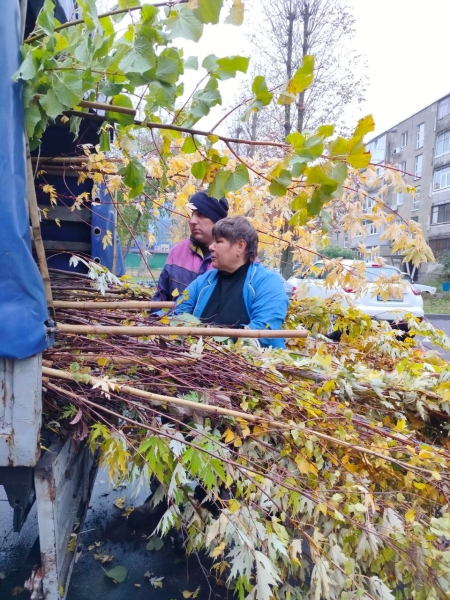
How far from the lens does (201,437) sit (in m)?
1.82

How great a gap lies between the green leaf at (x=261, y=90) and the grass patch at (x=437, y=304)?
19226 millimetres

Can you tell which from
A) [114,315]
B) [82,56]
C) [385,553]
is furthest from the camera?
[114,315]

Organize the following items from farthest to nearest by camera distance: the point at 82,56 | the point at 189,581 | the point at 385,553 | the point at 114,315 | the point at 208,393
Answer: the point at 189,581 < the point at 114,315 < the point at 208,393 < the point at 385,553 < the point at 82,56

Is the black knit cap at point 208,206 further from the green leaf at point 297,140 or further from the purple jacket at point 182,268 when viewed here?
the green leaf at point 297,140

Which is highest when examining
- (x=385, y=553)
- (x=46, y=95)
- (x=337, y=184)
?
(x=46, y=95)

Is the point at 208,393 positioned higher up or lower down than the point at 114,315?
lower down

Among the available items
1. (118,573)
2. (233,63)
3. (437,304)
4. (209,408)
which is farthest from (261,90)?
(437,304)

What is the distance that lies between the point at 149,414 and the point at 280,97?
1.33 metres

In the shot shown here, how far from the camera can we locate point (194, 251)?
13.0ft

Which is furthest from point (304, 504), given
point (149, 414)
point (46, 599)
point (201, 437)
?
point (46, 599)

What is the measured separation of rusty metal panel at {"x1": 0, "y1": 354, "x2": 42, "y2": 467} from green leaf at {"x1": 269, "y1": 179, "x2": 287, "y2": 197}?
3.51 ft

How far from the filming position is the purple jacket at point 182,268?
3.90 metres

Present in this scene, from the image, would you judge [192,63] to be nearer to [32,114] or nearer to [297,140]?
[297,140]

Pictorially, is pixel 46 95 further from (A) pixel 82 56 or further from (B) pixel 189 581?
(B) pixel 189 581
